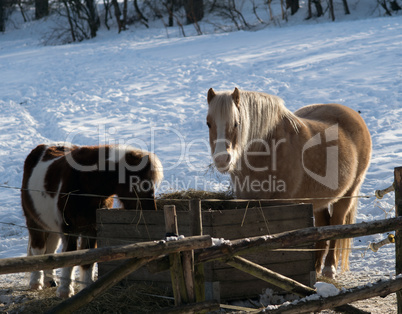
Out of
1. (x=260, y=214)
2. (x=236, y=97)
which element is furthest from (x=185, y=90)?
(x=260, y=214)

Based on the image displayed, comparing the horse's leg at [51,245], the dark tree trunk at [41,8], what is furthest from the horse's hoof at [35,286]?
the dark tree trunk at [41,8]

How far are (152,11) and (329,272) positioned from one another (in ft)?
75.5

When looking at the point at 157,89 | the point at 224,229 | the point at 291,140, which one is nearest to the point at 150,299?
the point at 224,229

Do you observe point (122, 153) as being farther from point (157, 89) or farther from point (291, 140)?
point (157, 89)

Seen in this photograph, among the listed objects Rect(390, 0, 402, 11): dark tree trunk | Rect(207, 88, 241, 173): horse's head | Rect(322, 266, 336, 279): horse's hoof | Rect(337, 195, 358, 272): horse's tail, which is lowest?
Rect(322, 266, 336, 279): horse's hoof

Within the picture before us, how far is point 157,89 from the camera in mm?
12766

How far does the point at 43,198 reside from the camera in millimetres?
4926

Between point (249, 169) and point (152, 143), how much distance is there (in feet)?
18.2

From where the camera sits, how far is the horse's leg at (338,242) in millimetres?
5191

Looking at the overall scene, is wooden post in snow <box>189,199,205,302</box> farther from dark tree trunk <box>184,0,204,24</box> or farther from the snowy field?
dark tree trunk <box>184,0,204,24</box>

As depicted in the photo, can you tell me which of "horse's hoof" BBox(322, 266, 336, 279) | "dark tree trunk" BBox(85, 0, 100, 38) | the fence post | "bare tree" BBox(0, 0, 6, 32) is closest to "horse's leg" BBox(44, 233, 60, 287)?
"horse's hoof" BBox(322, 266, 336, 279)

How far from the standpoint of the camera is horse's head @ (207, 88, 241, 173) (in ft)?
12.5

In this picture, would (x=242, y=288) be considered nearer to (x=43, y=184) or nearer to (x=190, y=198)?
(x=190, y=198)

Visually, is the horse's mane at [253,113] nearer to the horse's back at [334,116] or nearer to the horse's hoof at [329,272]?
the horse's back at [334,116]
